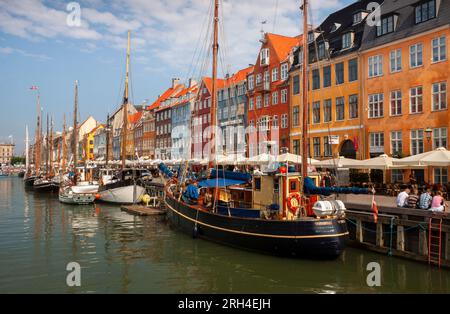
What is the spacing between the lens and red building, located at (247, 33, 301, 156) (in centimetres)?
4384

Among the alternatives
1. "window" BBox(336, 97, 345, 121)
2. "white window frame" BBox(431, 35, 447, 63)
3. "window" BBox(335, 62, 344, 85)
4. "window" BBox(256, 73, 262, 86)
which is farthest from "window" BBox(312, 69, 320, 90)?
"white window frame" BBox(431, 35, 447, 63)

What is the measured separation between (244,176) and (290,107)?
2269cm

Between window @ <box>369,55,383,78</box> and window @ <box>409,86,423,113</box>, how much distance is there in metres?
3.28

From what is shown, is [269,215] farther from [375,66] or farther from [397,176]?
[375,66]

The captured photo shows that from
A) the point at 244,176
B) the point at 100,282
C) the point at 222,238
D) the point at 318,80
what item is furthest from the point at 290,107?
the point at 100,282

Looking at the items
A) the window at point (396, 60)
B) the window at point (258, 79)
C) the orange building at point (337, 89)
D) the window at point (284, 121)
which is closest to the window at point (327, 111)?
the orange building at point (337, 89)

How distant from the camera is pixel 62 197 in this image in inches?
1575

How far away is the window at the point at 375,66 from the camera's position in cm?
3253

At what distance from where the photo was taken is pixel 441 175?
27.4 meters

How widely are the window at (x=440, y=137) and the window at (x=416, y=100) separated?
202 centimetres

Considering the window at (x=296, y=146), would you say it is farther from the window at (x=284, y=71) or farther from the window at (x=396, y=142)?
the window at (x=396, y=142)

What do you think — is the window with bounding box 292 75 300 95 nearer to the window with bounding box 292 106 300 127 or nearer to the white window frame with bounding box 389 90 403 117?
the window with bounding box 292 106 300 127

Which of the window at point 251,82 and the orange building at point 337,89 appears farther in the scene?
the window at point 251,82
